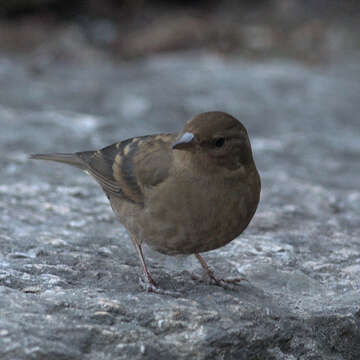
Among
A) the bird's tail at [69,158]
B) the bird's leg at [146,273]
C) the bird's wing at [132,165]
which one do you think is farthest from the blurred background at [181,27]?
the bird's leg at [146,273]

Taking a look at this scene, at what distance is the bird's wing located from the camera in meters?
3.96

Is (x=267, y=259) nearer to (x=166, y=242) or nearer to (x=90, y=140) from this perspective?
(x=166, y=242)

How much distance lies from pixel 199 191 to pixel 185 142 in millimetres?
287

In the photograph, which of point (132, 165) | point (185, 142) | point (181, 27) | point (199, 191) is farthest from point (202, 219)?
point (181, 27)

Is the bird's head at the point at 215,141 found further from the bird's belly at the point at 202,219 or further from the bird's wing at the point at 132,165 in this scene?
the bird's wing at the point at 132,165

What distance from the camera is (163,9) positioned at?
1089 centimetres

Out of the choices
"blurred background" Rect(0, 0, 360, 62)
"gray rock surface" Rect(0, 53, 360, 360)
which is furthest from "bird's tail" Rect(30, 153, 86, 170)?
"blurred background" Rect(0, 0, 360, 62)

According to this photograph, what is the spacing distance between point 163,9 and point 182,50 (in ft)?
5.01

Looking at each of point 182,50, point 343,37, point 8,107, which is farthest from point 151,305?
point 343,37

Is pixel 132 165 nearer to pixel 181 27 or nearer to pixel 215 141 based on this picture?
pixel 215 141

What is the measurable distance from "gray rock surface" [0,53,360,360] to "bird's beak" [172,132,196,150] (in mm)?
803

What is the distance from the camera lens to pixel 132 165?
4281 mm

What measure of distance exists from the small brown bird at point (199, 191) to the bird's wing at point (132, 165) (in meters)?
0.01

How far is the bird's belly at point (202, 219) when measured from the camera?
361cm
